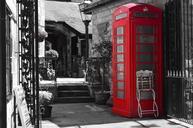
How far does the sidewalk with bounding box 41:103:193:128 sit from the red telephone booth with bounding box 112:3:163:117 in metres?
0.49

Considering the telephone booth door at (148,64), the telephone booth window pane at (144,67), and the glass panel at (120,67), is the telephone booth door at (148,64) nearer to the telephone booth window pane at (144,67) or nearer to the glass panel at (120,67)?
the telephone booth window pane at (144,67)

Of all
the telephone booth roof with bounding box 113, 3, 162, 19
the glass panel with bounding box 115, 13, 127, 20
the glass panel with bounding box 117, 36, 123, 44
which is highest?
the telephone booth roof with bounding box 113, 3, 162, 19

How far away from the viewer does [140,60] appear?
359 inches

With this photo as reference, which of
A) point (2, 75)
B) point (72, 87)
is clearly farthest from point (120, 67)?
point (2, 75)

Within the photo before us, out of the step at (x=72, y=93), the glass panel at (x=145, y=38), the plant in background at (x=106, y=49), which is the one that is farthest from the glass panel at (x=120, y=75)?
the step at (x=72, y=93)

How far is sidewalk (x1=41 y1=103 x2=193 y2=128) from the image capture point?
8.05 meters

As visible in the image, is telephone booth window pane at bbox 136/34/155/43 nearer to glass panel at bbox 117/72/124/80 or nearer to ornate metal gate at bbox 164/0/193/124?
ornate metal gate at bbox 164/0/193/124

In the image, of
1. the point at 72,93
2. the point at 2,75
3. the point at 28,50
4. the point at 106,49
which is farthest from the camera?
the point at 72,93

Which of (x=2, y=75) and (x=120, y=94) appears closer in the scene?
(x=2, y=75)

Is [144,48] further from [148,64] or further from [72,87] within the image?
[72,87]

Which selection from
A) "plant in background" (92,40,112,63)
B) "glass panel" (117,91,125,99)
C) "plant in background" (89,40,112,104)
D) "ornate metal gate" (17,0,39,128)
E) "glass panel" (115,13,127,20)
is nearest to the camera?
"ornate metal gate" (17,0,39,128)

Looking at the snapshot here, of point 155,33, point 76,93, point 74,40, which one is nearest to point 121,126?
point 155,33

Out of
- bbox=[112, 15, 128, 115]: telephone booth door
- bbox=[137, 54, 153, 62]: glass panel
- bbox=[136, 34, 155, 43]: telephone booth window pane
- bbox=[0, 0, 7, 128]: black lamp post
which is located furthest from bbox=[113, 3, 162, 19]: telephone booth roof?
bbox=[0, 0, 7, 128]: black lamp post

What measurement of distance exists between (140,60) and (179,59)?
1.09 metres
